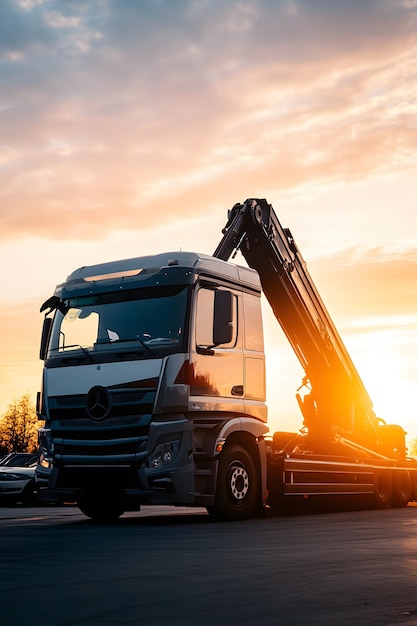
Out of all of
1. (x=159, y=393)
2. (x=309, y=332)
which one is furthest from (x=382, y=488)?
(x=159, y=393)

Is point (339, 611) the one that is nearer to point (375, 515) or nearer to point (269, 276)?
point (375, 515)

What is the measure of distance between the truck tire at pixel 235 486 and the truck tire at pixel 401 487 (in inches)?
273

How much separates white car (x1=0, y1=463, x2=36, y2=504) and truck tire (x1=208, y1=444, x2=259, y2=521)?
46.1 feet

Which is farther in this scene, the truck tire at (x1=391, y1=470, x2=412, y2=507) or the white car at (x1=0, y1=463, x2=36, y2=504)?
the white car at (x1=0, y1=463, x2=36, y2=504)

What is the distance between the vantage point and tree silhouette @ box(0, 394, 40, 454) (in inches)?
4067

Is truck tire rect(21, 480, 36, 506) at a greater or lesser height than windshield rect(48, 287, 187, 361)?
lesser

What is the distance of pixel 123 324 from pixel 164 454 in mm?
1992

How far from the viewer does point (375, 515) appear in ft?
55.1

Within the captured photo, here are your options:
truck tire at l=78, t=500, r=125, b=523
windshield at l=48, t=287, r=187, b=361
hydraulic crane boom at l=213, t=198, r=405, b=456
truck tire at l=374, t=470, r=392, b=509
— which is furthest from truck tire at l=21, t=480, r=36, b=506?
windshield at l=48, t=287, r=187, b=361

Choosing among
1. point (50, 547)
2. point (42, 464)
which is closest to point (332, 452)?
point (42, 464)

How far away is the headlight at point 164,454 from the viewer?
13.1 metres

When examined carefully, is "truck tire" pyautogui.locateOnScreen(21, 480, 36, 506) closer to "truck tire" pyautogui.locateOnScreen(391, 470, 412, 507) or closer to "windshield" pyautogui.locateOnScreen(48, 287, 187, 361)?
"truck tire" pyautogui.locateOnScreen(391, 470, 412, 507)

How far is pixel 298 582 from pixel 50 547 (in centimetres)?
363

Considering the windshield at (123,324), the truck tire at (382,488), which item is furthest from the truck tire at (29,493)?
the windshield at (123,324)
